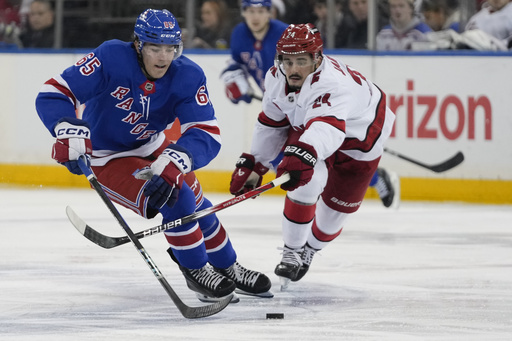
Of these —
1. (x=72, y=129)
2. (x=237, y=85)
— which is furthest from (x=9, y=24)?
(x=72, y=129)

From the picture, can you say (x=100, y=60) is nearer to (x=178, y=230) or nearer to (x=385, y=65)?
(x=178, y=230)

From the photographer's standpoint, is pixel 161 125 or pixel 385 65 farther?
pixel 385 65

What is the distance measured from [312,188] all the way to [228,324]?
2.39 ft

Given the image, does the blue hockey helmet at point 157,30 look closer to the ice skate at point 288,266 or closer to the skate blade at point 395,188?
the ice skate at point 288,266

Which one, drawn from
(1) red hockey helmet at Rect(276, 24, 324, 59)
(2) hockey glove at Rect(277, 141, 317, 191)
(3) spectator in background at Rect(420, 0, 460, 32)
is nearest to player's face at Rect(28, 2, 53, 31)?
(3) spectator in background at Rect(420, 0, 460, 32)

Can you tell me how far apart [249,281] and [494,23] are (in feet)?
12.5

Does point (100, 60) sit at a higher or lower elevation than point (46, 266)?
higher

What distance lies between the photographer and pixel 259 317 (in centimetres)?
319

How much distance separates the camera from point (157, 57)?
3.27 m

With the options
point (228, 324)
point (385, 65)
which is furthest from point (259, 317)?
point (385, 65)

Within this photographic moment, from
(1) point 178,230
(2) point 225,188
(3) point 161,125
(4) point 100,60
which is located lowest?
(2) point 225,188

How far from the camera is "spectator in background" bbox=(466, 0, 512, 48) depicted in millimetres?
6707

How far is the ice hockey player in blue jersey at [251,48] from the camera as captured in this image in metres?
6.16

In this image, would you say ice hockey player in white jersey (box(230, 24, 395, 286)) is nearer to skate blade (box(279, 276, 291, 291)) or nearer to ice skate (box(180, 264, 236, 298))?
skate blade (box(279, 276, 291, 291))
